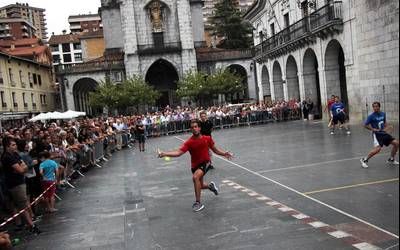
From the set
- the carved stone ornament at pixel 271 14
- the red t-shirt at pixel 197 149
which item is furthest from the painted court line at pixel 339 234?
the carved stone ornament at pixel 271 14

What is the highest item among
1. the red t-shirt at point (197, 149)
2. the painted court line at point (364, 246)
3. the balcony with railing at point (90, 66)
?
the balcony with railing at point (90, 66)

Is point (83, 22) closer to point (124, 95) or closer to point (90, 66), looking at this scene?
point (90, 66)

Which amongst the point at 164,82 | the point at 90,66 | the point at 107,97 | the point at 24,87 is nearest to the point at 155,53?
the point at 164,82

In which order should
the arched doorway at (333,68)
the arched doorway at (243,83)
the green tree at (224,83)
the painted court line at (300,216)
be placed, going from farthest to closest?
1. the arched doorway at (243,83)
2. the green tree at (224,83)
3. the arched doorway at (333,68)
4. the painted court line at (300,216)

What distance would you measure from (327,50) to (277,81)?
1230 centimetres

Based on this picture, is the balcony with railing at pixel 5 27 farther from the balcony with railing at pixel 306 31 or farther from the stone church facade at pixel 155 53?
the balcony with railing at pixel 306 31

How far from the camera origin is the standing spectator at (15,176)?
8.34 m

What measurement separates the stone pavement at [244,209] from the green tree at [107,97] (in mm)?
36682

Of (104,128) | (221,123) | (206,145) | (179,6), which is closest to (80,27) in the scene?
(179,6)

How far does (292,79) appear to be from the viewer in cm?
3734

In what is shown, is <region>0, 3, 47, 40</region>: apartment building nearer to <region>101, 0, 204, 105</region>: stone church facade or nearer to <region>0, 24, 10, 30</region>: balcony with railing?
<region>0, 24, 10, 30</region>: balcony with railing

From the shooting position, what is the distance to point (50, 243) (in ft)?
24.8

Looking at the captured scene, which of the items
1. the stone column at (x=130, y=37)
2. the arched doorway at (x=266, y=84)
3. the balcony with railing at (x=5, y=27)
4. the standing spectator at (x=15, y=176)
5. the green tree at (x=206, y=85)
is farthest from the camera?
the balcony with railing at (x=5, y=27)

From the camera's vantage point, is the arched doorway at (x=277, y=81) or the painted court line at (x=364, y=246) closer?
the painted court line at (x=364, y=246)
